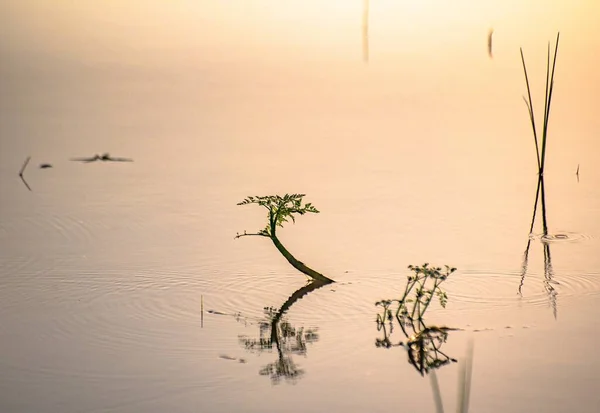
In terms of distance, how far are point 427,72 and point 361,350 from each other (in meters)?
3.68

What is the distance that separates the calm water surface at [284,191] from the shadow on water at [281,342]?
0.02 metres

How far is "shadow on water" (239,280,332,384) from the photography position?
7.89ft

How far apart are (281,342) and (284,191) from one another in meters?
1.50

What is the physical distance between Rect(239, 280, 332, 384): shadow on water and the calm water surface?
17 millimetres

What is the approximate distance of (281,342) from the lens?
259 centimetres

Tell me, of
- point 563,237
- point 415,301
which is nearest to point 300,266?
point 415,301

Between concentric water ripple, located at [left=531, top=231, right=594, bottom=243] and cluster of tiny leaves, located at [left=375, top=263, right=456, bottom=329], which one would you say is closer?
cluster of tiny leaves, located at [left=375, top=263, right=456, bottom=329]

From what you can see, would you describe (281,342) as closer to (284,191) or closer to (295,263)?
(295,263)

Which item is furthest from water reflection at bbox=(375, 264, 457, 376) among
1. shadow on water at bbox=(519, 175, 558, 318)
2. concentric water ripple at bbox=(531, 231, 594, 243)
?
concentric water ripple at bbox=(531, 231, 594, 243)

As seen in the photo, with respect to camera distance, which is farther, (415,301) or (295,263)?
(295,263)

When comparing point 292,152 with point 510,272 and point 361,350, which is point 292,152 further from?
point 361,350

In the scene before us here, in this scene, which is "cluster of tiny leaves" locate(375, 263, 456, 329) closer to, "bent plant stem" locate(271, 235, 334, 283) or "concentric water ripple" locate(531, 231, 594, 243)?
"bent plant stem" locate(271, 235, 334, 283)

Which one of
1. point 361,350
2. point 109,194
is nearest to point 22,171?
point 109,194

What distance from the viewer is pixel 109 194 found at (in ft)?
13.3
